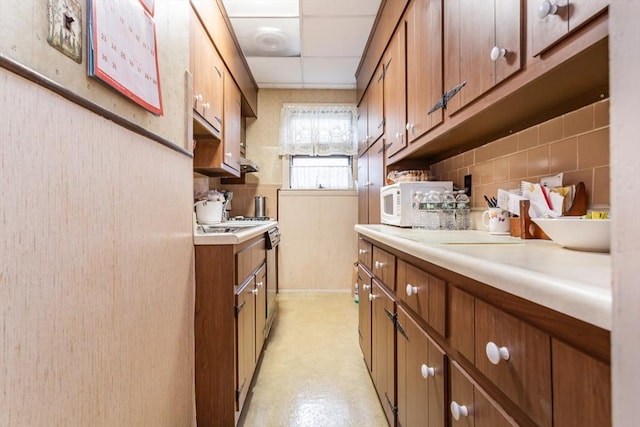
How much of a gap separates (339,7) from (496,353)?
2.63 m

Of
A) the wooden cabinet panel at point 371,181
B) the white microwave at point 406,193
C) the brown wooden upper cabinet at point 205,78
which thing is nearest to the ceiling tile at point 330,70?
the wooden cabinet panel at point 371,181

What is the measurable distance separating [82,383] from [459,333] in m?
0.87

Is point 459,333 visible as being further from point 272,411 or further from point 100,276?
point 272,411

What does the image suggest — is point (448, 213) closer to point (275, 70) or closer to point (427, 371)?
point (427, 371)

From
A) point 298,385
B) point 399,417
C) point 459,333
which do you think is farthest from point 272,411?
point 459,333

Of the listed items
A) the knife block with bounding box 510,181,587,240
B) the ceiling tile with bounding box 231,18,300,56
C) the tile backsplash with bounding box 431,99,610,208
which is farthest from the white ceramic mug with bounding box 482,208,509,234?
the ceiling tile with bounding box 231,18,300,56

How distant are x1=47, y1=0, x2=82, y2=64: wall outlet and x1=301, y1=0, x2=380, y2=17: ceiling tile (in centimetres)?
210

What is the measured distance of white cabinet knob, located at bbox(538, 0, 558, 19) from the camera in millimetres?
712

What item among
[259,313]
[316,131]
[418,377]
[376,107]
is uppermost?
[316,131]

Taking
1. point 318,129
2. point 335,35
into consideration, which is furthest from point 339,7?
point 318,129

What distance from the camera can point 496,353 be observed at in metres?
0.58

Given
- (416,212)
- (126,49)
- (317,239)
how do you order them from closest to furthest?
(126,49) → (416,212) → (317,239)

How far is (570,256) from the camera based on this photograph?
67 centimetres

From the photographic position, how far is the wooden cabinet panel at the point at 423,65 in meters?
1.37
